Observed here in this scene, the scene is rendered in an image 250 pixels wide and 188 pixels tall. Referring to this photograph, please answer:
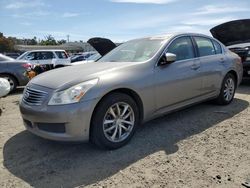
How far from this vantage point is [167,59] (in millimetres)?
4574

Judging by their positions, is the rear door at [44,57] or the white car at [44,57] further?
the rear door at [44,57]

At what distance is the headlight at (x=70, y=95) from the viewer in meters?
3.72

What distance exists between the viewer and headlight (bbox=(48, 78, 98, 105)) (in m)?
3.72

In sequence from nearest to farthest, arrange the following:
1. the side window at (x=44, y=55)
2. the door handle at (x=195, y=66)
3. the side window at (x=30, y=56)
Answer: the door handle at (x=195, y=66) < the side window at (x=30, y=56) < the side window at (x=44, y=55)

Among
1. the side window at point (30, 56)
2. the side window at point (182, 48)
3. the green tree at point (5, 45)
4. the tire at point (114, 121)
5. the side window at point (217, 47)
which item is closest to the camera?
the tire at point (114, 121)

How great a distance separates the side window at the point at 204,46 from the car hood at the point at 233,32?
175 inches

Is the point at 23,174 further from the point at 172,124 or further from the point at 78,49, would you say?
the point at 78,49

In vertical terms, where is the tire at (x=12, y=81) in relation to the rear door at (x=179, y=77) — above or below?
below

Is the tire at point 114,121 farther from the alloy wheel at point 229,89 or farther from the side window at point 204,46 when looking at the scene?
the alloy wheel at point 229,89

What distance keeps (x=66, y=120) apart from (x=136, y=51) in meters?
1.97

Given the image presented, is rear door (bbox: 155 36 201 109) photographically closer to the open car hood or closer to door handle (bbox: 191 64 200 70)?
door handle (bbox: 191 64 200 70)

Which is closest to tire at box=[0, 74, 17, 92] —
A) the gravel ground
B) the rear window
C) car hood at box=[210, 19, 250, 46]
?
the gravel ground

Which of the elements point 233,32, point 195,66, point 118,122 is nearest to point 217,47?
point 195,66

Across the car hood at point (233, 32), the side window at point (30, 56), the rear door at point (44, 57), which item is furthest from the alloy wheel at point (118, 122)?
the side window at point (30, 56)
